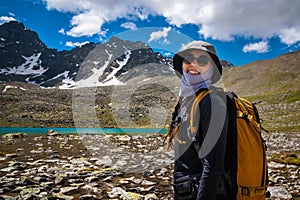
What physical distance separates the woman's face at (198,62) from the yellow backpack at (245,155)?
46cm

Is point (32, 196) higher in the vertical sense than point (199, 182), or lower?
lower

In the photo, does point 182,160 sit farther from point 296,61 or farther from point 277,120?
point 296,61

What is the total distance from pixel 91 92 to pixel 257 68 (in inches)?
4342

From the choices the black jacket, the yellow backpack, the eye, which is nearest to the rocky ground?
the black jacket

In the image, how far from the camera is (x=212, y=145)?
261cm

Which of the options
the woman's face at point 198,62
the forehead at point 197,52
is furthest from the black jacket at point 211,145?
the forehead at point 197,52

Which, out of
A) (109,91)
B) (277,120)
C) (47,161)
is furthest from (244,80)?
(47,161)

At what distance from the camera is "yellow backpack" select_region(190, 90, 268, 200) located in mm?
2605

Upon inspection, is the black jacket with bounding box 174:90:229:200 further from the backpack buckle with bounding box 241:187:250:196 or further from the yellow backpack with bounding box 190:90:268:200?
the backpack buckle with bounding box 241:187:250:196

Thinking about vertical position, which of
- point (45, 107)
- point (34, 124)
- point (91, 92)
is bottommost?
point (34, 124)

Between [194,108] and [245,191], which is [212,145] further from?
[245,191]

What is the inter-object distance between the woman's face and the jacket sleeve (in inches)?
21.9

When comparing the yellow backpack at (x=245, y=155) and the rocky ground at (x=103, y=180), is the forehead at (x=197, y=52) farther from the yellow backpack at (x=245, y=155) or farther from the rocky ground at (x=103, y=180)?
the rocky ground at (x=103, y=180)

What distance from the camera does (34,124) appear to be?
94.2 meters
